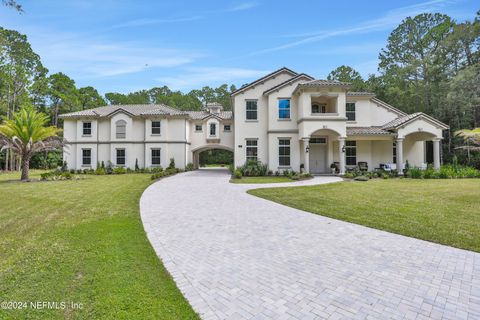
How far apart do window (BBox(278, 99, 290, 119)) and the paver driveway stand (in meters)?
15.3

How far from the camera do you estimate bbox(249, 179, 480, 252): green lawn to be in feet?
19.8

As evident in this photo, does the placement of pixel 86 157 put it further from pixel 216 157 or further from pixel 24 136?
pixel 216 157

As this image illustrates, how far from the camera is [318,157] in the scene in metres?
22.7

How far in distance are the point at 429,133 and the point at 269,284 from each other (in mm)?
22766

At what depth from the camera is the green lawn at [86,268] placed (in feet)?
10.0

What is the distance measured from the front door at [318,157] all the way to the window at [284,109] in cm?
358

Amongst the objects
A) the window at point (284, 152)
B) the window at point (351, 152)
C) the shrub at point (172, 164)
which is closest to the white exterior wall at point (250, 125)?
the window at point (284, 152)

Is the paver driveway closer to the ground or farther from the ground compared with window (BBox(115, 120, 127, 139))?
closer to the ground

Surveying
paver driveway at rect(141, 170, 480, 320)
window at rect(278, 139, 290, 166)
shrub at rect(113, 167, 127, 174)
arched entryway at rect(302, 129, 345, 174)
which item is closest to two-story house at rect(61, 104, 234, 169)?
shrub at rect(113, 167, 127, 174)

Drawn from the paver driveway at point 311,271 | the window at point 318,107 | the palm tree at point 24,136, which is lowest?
the paver driveway at point 311,271

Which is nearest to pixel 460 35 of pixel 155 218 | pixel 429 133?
pixel 429 133

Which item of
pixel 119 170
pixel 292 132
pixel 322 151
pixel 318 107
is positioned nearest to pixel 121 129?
pixel 119 170

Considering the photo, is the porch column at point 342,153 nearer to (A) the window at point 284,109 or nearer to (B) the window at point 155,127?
(A) the window at point 284,109

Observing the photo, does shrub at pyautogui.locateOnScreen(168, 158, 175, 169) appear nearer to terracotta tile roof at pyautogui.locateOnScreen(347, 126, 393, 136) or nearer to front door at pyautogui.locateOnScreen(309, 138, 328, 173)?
front door at pyautogui.locateOnScreen(309, 138, 328, 173)
